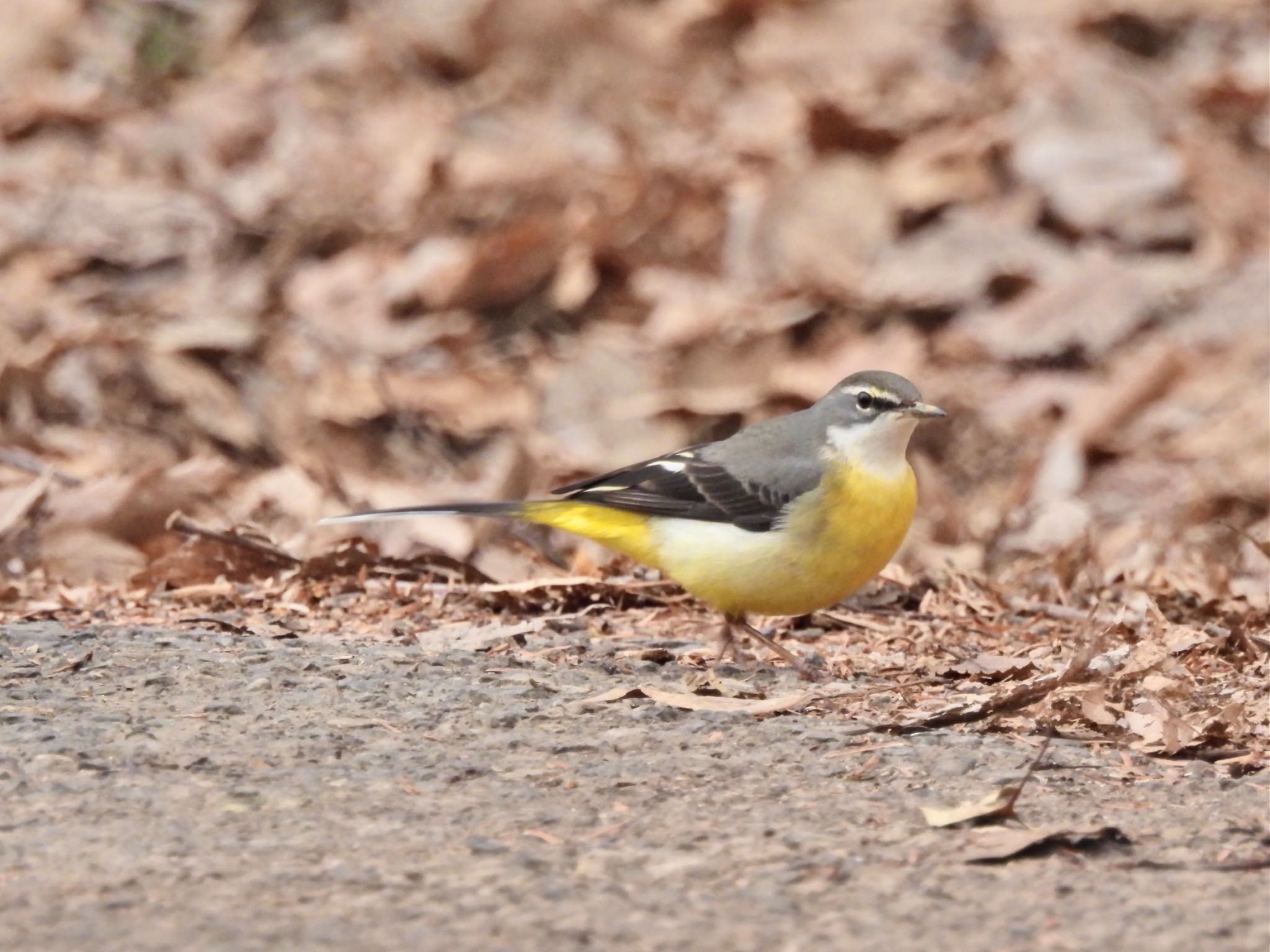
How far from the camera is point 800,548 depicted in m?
5.70

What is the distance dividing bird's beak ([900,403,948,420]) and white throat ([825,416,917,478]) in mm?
19

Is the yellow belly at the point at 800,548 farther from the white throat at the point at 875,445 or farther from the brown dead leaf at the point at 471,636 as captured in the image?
the brown dead leaf at the point at 471,636

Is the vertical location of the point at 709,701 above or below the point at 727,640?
above

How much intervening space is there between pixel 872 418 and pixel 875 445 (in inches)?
5.2

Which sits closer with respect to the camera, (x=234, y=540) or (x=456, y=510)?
(x=234, y=540)

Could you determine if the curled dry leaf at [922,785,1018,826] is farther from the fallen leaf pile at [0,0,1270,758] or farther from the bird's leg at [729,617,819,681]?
the bird's leg at [729,617,819,681]

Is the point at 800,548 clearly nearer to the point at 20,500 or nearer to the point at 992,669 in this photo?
the point at 992,669

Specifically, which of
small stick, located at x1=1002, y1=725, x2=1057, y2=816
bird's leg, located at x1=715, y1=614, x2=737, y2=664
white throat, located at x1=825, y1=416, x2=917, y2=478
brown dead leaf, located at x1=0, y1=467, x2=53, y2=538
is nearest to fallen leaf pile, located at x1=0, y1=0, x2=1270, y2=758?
brown dead leaf, located at x1=0, y1=467, x2=53, y2=538

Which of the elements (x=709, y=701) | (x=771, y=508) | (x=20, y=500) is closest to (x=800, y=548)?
(x=771, y=508)

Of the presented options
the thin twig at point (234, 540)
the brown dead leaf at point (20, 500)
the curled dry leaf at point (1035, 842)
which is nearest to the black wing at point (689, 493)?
the thin twig at point (234, 540)

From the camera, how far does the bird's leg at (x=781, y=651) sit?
5.29m

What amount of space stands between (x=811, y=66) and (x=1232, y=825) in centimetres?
927

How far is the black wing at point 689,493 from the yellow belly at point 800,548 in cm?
5

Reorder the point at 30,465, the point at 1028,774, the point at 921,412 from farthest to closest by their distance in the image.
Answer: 1. the point at 30,465
2. the point at 921,412
3. the point at 1028,774
